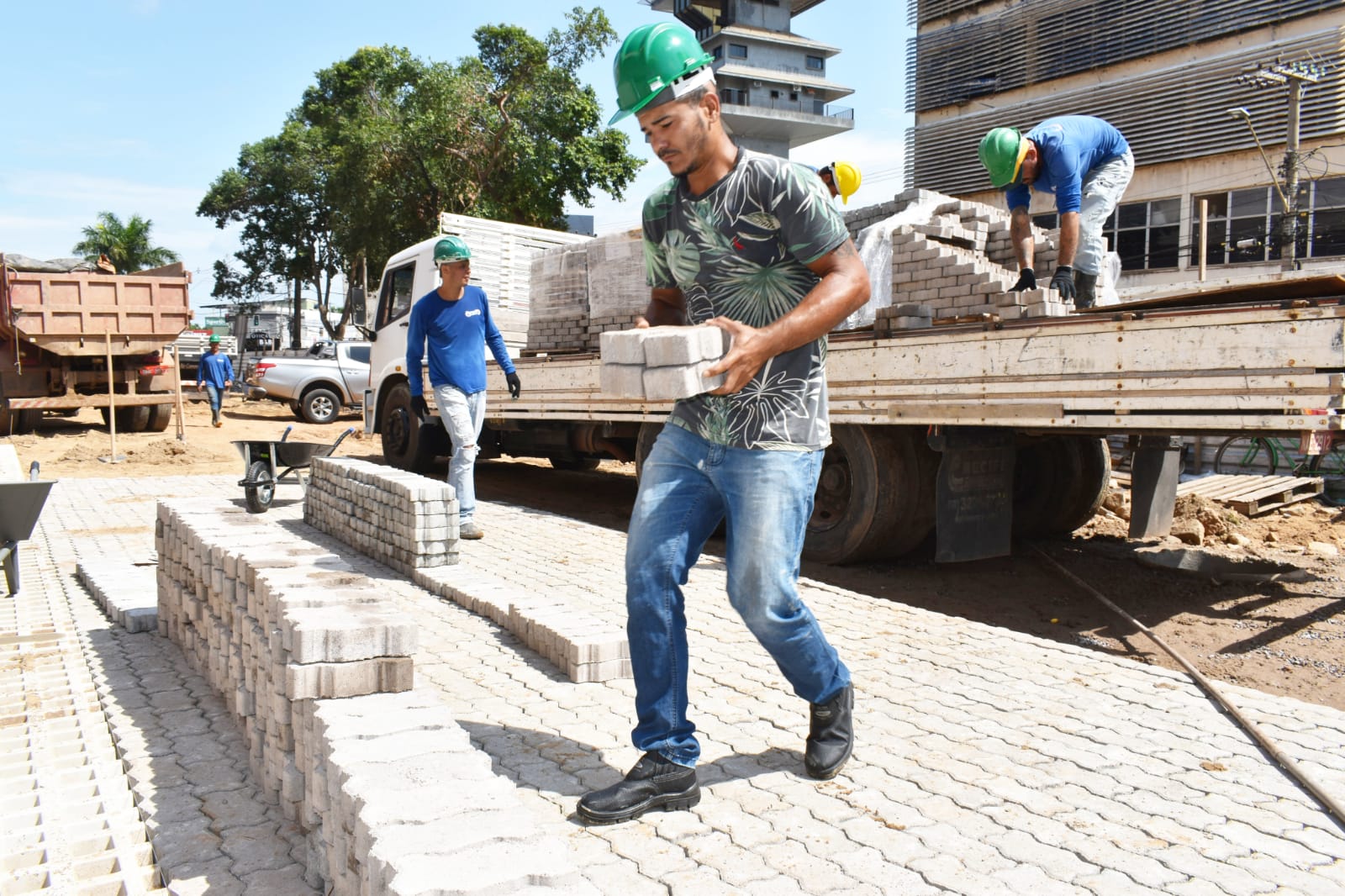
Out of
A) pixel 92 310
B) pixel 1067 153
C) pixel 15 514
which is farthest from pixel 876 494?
pixel 92 310

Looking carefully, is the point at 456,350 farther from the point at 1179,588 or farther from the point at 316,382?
the point at 316,382

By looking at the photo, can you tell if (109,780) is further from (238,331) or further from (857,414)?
(238,331)

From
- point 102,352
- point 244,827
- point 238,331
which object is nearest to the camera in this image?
point 244,827

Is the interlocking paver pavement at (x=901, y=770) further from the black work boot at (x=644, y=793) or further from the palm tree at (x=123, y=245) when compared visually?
the palm tree at (x=123, y=245)

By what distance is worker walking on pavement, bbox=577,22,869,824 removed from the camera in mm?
2508

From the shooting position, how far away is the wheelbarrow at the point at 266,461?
8.28 metres

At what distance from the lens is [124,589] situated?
19.3 ft

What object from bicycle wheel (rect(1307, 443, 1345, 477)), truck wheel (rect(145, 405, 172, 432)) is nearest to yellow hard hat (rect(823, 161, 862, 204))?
bicycle wheel (rect(1307, 443, 1345, 477))

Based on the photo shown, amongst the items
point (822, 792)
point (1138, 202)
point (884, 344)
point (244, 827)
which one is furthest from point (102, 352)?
point (1138, 202)

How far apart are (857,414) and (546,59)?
20694 millimetres

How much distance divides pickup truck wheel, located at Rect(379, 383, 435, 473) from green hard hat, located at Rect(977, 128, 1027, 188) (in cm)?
648

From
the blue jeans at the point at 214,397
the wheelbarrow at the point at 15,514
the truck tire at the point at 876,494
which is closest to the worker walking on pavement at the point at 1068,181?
the truck tire at the point at 876,494

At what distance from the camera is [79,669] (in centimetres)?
444

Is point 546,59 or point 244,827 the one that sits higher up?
point 546,59
